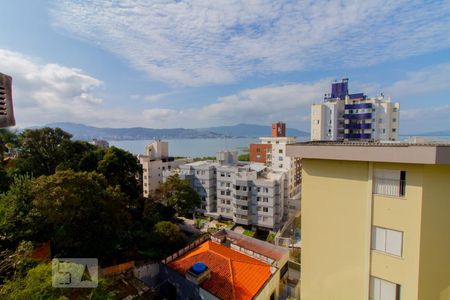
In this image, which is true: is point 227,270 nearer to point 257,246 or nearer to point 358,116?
point 257,246

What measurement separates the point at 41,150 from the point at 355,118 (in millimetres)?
39867

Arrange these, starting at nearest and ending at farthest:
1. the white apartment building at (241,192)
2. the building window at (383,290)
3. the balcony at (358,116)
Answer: the building window at (383,290) → the white apartment building at (241,192) → the balcony at (358,116)

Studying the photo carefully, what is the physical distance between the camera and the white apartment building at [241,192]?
2234 centimetres

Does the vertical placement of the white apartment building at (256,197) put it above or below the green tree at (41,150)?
below

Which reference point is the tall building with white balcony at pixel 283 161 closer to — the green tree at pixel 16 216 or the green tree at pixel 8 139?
the green tree at pixel 16 216

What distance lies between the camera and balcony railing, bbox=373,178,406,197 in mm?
4508

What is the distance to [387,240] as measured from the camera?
4.70 metres

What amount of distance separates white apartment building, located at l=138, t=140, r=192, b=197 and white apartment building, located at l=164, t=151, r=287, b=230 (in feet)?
13.9

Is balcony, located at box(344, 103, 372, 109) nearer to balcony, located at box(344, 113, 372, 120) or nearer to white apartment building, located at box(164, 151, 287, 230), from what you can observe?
balcony, located at box(344, 113, 372, 120)

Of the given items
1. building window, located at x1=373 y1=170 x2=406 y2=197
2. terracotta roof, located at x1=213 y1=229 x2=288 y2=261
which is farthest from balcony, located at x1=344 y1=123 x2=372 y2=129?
building window, located at x1=373 y1=170 x2=406 y2=197

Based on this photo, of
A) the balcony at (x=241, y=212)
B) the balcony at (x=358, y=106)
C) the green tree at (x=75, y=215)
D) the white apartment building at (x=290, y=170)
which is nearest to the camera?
the green tree at (x=75, y=215)

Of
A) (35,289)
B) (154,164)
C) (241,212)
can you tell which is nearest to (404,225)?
(35,289)

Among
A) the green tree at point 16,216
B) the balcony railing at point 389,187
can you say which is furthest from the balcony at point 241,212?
the balcony railing at point 389,187

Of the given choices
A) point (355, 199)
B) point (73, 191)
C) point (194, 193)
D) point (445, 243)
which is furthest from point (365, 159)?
point (194, 193)
